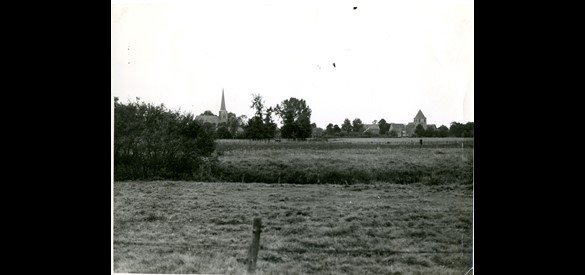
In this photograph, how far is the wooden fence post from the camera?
5141 millimetres

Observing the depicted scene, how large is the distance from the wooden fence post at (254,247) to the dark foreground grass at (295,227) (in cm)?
7

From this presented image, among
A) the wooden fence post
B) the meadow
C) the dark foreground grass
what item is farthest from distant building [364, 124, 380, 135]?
the wooden fence post

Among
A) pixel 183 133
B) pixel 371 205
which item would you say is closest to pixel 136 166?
pixel 183 133

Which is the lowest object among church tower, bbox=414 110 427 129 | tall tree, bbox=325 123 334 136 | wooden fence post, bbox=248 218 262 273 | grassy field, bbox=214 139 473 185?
wooden fence post, bbox=248 218 262 273

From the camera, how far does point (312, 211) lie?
5.30 m

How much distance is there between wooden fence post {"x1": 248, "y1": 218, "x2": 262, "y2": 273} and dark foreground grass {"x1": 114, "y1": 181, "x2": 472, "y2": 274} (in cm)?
7

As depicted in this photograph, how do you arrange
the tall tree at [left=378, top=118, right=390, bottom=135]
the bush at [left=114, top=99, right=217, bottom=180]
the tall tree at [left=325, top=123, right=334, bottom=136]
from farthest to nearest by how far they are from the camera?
1. the bush at [left=114, top=99, right=217, bottom=180]
2. the tall tree at [left=325, top=123, right=334, bottom=136]
3. the tall tree at [left=378, top=118, right=390, bottom=135]

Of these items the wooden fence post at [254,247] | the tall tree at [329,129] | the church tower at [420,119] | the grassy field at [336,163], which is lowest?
the wooden fence post at [254,247]

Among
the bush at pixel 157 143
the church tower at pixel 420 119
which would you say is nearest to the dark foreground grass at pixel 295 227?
the bush at pixel 157 143

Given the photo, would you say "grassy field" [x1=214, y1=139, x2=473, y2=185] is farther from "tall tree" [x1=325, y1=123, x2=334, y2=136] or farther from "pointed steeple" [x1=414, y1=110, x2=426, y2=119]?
"pointed steeple" [x1=414, y1=110, x2=426, y2=119]

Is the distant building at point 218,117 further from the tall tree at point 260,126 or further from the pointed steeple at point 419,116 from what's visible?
the pointed steeple at point 419,116

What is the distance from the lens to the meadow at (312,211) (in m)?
5.14

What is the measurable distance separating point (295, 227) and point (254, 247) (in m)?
0.51
